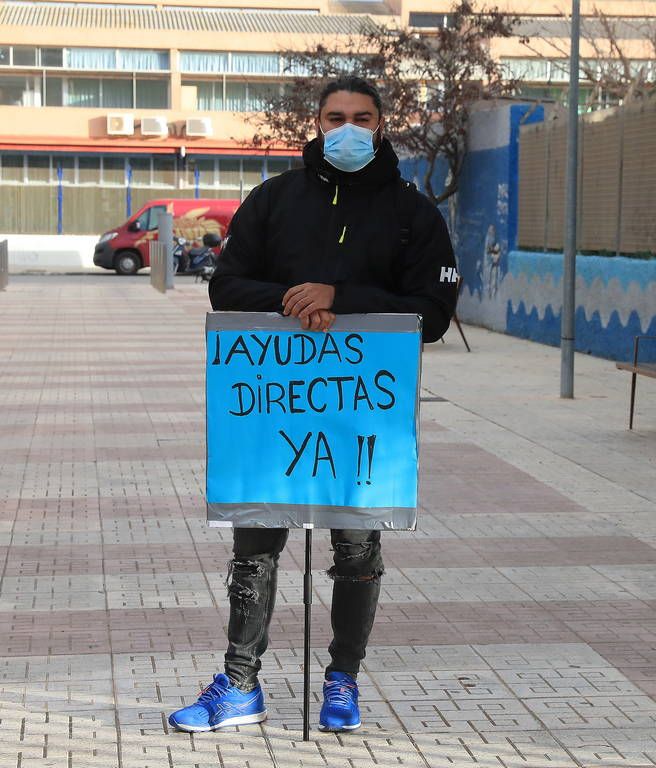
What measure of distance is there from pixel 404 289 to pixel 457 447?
6.26 metres

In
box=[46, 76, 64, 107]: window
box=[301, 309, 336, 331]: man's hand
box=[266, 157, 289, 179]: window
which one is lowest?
box=[301, 309, 336, 331]: man's hand

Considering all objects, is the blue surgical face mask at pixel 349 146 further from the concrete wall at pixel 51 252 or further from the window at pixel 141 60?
the window at pixel 141 60

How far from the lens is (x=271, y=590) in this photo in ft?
15.5

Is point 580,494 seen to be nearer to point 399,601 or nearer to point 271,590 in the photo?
point 399,601

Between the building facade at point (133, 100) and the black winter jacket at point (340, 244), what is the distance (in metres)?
51.8

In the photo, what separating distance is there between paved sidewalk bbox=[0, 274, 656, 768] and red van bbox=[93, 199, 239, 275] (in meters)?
30.8

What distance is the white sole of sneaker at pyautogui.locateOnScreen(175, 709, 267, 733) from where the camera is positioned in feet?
15.4

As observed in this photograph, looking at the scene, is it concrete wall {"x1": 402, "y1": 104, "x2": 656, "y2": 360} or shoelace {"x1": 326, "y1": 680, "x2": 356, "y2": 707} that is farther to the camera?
concrete wall {"x1": 402, "y1": 104, "x2": 656, "y2": 360}

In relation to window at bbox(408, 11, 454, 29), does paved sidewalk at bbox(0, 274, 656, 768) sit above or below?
below

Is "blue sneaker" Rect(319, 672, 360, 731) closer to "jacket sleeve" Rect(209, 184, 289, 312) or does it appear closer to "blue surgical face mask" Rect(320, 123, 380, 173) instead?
"jacket sleeve" Rect(209, 184, 289, 312)

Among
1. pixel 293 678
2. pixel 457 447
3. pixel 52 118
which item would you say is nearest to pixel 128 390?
pixel 457 447

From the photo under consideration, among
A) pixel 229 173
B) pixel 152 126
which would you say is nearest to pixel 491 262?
pixel 152 126

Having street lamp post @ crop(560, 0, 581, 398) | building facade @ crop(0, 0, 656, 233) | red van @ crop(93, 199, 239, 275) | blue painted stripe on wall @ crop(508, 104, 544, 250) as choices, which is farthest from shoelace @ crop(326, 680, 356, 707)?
building facade @ crop(0, 0, 656, 233)

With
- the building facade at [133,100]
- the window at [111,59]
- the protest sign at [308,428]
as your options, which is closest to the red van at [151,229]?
the building facade at [133,100]
